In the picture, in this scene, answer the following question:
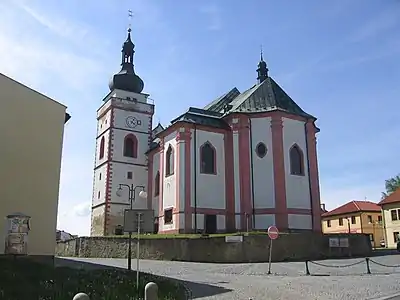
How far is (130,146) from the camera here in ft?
153

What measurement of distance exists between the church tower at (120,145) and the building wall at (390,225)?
96.5 feet

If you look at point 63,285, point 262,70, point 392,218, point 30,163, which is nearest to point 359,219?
point 392,218

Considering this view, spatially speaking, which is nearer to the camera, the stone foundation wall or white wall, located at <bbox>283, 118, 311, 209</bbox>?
the stone foundation wall

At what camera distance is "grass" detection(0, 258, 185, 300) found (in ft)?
31.4

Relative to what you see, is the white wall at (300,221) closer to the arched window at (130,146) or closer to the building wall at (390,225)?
the arched window at (130,146)

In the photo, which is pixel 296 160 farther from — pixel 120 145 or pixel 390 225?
pixel 390 225

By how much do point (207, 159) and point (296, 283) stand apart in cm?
2071

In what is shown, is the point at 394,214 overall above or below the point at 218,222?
above

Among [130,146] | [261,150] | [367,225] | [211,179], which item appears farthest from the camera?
[367,225]

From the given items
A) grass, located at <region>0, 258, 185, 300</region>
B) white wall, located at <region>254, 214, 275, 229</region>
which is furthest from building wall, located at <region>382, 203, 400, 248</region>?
grass, located at <region>0, 258, 185, 300</region>

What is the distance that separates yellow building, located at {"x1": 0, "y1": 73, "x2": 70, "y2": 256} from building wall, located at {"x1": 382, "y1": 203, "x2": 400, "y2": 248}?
1746 inches

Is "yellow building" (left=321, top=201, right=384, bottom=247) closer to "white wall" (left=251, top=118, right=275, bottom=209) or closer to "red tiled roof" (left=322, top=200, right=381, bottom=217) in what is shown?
"red tiled roof" (left=322, top=200, right=381, bottom=217)

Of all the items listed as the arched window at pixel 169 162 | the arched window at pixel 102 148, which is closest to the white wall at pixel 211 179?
the arched window at pixel 169 162

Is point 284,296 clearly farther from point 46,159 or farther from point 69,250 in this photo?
point 69,250
